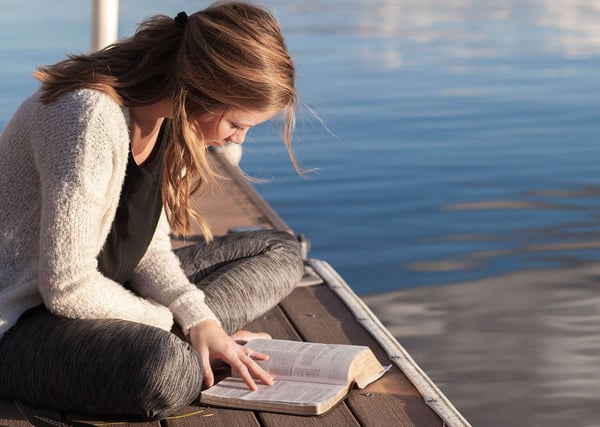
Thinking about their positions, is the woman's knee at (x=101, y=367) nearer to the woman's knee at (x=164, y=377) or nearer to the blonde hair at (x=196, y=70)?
the woman's knee at (x=164, y=377)

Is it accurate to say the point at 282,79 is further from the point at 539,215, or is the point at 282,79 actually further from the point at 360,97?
the point at 360,97

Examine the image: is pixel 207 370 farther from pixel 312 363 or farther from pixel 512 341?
pixel 512 341

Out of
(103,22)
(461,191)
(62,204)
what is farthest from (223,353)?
(461,191)

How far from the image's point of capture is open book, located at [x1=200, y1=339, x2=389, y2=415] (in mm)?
2607

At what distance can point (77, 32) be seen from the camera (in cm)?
1162

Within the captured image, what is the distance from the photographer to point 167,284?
2.94m

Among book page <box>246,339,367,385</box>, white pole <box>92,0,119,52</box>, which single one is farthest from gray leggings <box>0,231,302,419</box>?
white pole <box>92,0,119,52</box>

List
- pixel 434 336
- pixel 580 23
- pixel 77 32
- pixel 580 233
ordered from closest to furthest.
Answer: pixel 434 336
pixel 580 233
pixel 77 32
pixel 580 23

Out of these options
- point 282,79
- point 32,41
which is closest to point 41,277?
point 282,79

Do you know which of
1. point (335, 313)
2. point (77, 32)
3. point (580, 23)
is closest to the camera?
point (335, 313)

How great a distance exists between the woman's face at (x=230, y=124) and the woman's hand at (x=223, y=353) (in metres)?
0.47

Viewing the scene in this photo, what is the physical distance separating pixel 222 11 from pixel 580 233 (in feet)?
10.3

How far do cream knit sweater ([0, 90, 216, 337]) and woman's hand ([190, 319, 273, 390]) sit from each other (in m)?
0.13

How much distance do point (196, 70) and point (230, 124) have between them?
156 millimetres
